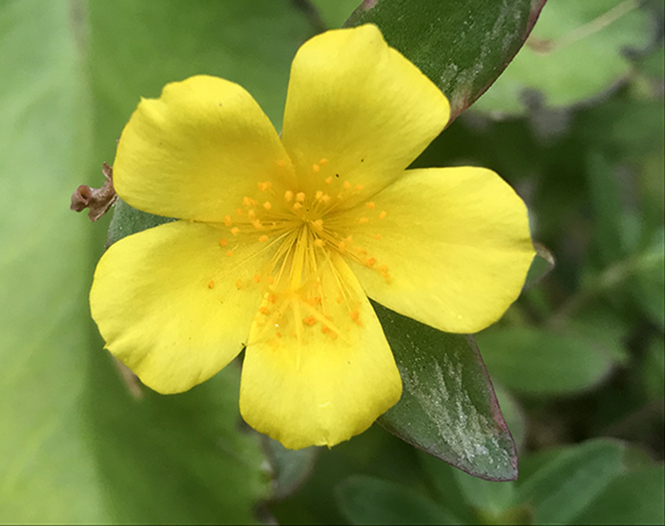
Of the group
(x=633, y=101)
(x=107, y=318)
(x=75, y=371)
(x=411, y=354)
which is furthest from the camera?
(x=633, y=101)

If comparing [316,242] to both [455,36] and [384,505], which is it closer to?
[455,36]

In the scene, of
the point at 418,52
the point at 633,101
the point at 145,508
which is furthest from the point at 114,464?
the point at 633,101

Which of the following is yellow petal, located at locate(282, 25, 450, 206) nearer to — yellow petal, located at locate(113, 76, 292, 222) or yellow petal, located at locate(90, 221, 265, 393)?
yellow petal, located at locate(113, 76, 292, 222)

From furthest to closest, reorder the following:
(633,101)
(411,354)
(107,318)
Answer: (633,101) < (411,354) < (107,318)

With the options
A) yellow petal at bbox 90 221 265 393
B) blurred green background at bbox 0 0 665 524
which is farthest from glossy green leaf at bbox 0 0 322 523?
yellow petal at bbox 90 221 265 393

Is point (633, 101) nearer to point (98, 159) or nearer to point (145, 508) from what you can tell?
point (98, 159)

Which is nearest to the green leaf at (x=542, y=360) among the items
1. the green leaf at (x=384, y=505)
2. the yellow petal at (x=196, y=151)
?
the green leaf at (x=384, y=505)
